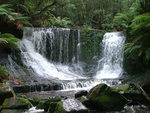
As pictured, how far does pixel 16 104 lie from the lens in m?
7.39

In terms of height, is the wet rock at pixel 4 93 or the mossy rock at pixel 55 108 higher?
the mossy rock at pixel 55 108

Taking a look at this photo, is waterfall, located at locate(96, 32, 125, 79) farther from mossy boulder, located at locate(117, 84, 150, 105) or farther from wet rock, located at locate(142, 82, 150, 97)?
mossy boulder, located at locate(117, 84, 150, 105)

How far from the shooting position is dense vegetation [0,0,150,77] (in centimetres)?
1031

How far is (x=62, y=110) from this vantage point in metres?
5.78

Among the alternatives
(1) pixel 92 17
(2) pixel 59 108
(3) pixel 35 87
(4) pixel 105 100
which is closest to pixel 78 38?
(1) pixel 92 17

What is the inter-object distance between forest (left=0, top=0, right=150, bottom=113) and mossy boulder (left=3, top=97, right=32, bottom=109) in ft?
0.09

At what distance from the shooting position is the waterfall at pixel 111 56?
15237 mm

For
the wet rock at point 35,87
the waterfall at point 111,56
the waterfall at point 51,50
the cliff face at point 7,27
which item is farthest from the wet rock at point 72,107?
the waterfall at point 111,56

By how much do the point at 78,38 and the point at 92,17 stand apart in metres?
5.14

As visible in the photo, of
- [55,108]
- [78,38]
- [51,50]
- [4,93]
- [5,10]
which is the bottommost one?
[51,50]

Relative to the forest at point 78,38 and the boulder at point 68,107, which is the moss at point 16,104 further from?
the boulder at point 68,107

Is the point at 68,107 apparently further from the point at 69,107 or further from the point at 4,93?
the point at 4,93

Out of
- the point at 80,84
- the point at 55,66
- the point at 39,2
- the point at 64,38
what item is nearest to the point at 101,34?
the point at 64,38

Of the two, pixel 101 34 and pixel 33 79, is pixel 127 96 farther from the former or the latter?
pixel 101 34
